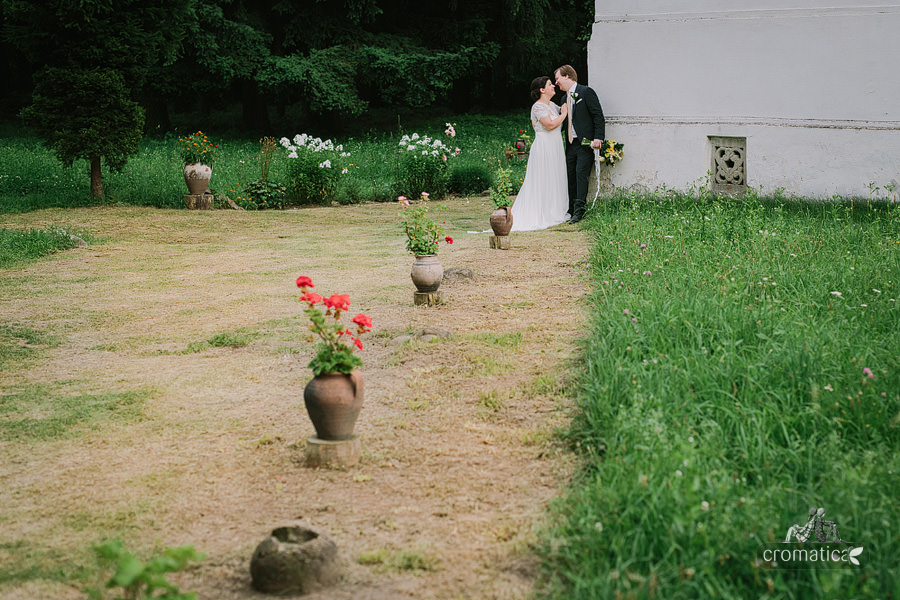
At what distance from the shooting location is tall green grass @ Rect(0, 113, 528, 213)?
15.6m

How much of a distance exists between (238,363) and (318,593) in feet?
10.3

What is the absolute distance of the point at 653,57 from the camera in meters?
12.8

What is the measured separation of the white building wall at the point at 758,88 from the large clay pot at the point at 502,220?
10.7 ft

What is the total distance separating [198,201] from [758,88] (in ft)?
31.1

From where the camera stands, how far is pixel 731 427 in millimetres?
3922

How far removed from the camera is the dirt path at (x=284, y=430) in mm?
3439

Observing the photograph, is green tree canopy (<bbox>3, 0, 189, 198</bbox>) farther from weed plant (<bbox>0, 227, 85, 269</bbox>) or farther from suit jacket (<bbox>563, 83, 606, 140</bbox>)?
suit jacket (<bbox>563, 83, 606, 140</bbox>)

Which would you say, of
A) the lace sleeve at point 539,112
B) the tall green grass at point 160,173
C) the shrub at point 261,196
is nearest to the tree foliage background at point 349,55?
the tall green grass at point 160,173

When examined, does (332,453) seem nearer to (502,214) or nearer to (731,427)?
(731,427)

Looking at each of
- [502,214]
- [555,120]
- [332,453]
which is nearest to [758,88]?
[555,120]

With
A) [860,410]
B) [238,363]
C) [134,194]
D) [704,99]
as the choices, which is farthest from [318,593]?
[134,194]

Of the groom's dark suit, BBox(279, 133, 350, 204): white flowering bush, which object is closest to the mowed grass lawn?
the groom's dark suit

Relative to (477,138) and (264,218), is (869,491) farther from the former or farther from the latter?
(477,138)

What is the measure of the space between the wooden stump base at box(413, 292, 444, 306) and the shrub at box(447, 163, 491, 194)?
10306 mm
